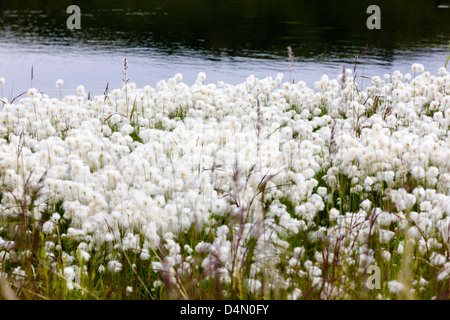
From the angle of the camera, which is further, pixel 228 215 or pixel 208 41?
pixel 208 41

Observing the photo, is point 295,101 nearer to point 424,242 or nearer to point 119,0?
point 424,242

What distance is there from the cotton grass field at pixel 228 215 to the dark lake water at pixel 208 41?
4547 millimetres

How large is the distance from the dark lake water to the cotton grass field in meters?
4.55

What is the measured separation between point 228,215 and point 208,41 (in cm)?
1754

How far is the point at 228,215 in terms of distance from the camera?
17.0ft

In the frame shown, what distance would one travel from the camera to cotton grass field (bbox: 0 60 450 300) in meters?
3.87

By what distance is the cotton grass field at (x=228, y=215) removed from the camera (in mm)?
3865

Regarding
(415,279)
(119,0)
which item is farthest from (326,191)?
(119,0)

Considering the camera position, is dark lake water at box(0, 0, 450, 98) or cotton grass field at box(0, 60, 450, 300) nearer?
cotton grass field at box(0, 60, 450, 300)

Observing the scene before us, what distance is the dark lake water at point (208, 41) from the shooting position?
15.1m

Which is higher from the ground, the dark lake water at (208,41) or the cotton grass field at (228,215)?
the dark lake water at (208,41)

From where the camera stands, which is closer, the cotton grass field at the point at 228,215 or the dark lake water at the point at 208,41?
the cotton grass field at the point at 228,215

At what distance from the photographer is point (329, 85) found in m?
9.95
